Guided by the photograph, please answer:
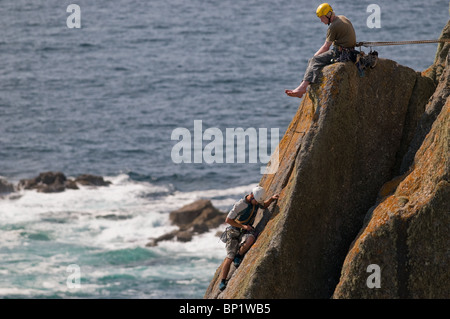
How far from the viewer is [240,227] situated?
32406 millimetres

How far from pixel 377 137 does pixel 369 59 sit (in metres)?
2.35

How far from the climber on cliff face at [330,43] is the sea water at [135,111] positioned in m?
43.7

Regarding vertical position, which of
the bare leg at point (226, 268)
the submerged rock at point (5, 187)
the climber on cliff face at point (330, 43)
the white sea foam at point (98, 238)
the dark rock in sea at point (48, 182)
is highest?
the climber on cliff face at point (330, 43)

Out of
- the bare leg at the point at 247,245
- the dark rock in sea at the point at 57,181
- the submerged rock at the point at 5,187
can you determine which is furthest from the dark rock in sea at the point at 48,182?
the bare leg at the point at 247,245

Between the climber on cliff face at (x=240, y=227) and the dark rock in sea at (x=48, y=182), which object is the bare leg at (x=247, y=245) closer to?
the climber on cliff face at (x=240, y=227)

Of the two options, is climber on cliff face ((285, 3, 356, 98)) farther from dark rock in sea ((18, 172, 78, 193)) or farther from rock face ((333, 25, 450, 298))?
dark rock in sea ((18, 172, 78, 193))

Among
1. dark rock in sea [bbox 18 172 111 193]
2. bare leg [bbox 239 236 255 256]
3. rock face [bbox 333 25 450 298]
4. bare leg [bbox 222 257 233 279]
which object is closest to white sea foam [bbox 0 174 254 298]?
dark rock in sea [bbox 18 172 111 193]

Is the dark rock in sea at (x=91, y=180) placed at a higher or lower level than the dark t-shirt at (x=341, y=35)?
lower

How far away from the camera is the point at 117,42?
174375 millimetres

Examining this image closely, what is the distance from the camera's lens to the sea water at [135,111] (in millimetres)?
80875

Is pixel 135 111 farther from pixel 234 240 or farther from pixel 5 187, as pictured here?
pixel 234 240

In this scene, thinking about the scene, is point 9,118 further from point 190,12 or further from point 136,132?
point 190,12

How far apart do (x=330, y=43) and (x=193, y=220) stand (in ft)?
184

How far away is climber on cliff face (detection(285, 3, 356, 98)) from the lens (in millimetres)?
31562
